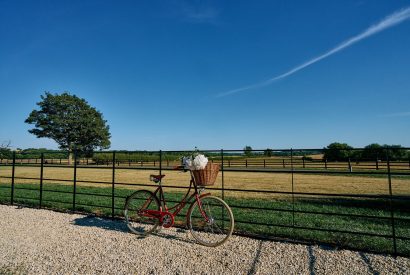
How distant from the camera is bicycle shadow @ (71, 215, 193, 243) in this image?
5.23 metres

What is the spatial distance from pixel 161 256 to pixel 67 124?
171 ft

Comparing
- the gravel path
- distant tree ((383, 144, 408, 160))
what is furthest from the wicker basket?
distant tree ((383, 144, 408, 160))

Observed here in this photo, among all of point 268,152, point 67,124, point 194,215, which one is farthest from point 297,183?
point 67,124

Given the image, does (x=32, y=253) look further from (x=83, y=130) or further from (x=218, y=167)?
(x=83, y=130)

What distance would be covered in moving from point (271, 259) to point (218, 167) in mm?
1620

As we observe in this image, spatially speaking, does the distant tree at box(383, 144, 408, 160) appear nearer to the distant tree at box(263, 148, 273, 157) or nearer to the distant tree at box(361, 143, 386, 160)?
the distant tree at box(361, 143, 386, 160)

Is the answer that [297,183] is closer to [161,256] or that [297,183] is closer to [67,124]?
[161,256]

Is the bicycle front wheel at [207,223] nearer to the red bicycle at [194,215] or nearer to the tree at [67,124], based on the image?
the red bicycle at [194,215]

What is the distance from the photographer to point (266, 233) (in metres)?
5.38

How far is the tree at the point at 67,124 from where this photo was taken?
50.3 metres

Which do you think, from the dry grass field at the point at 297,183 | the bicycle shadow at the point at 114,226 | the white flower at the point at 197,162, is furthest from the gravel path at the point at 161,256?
the dry grass field at the point at 297,183

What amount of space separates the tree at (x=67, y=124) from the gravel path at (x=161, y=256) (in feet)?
157

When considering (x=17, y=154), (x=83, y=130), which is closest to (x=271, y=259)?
(x=17, y=154)

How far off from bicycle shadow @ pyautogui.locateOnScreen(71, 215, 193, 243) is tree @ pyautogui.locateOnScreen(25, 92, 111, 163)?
46.5 metres
